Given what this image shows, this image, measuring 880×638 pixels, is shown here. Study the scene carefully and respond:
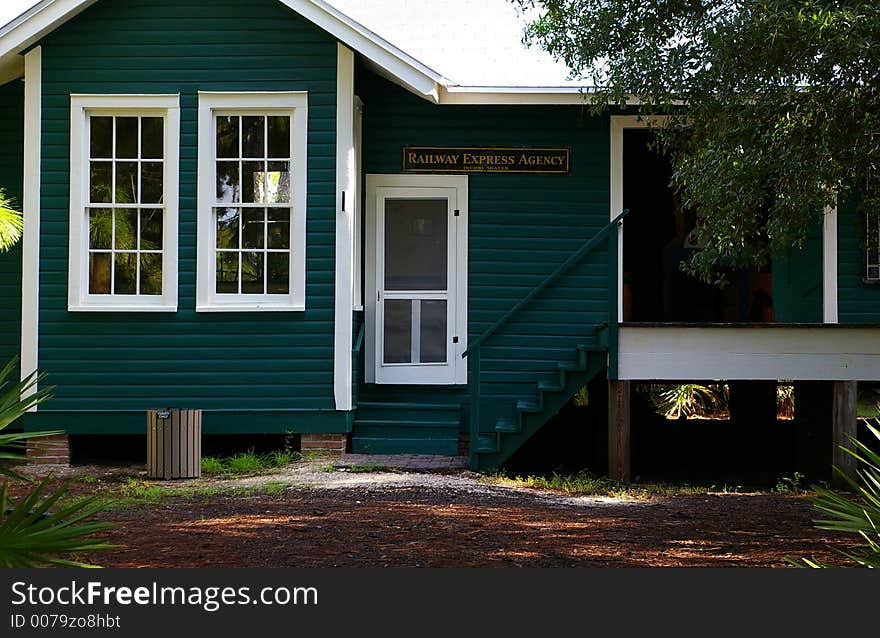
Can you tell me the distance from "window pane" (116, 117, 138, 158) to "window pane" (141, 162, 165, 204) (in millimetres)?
203

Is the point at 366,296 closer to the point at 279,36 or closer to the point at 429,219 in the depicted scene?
the point at 429,219

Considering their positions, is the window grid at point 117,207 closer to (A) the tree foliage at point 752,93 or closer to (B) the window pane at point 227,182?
(B) the window pane at point 227,182

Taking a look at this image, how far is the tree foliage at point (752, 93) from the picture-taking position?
7.24m

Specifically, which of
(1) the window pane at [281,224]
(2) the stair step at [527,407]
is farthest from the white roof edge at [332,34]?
(2) the stair step at [527,407]

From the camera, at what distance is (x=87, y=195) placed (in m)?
11.0

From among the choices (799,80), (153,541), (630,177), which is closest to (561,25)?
(799,80)

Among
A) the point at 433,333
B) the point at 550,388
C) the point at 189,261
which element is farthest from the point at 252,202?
the point at 550,388

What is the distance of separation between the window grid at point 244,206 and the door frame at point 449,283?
1.27m

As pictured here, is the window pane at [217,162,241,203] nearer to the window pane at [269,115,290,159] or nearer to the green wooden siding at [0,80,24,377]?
the window pane at [269,115,290,159]

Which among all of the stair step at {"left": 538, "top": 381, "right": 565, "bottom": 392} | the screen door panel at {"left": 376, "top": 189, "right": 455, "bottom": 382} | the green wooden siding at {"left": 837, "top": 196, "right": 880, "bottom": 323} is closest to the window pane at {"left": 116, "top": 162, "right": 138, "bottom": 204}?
the screen door panel at {"left": 376, "top": 189, "right": 455, "bottom": 382}

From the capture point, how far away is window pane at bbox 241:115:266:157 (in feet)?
36.4

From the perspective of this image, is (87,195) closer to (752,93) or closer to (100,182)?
(100,182)

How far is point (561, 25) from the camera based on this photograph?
9352 mm

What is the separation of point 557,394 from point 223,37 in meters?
4.81
